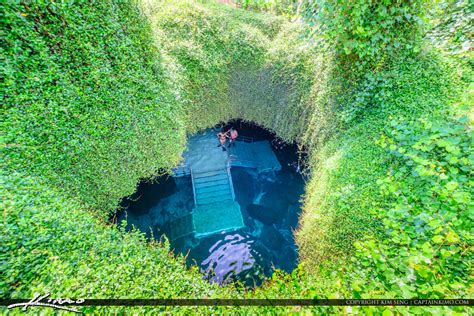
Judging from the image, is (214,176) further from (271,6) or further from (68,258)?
(271,6)

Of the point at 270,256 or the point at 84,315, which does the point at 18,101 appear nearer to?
the point at 84,315

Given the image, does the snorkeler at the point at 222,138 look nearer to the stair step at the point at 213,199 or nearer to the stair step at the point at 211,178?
the stair step at the point at 211,178

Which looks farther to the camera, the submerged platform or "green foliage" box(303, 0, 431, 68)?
the submerged platform

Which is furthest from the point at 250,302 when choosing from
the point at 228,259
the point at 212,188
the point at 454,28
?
the point at 454,28

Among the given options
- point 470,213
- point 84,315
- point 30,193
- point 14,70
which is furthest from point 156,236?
point 470,213

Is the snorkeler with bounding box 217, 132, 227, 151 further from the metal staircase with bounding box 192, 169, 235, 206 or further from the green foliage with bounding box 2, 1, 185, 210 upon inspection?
the green foliage with bounding box 2, 1, 185, 210

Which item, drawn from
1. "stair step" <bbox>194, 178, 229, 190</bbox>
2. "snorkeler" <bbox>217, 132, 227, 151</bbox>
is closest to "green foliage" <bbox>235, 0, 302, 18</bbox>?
"snorkeler" <bbox>217, 132, 227, 151</bbox>
